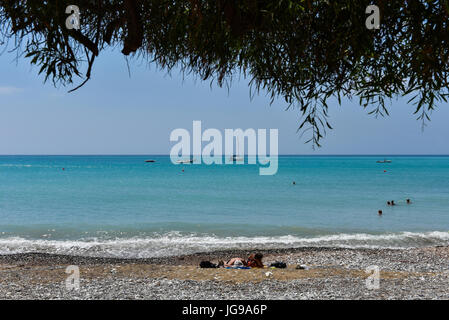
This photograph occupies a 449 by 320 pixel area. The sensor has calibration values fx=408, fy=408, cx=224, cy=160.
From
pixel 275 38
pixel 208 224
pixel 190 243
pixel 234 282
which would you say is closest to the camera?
pixel 275 38

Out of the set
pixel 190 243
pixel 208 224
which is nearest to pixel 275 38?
pixel 190 243

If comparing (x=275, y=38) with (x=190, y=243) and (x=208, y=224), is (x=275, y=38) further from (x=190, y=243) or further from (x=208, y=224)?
(x=208, y=224)

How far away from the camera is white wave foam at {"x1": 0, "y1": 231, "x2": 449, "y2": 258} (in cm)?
1611

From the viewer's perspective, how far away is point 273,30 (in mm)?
4707

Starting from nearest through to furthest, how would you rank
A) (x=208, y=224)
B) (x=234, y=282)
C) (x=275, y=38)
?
(x=275, y=38), (x=234, y=282), (x=208, y=224)

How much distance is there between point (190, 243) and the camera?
17.6 meters

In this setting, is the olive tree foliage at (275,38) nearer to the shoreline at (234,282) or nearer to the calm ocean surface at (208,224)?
the shoreline at (234,282)

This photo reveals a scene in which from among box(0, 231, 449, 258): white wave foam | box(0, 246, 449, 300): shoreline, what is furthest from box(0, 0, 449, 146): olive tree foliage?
box(0, 231, 449, 258): white wave foam

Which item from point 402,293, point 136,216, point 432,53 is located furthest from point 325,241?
point 432,53

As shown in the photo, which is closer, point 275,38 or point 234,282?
point 275,38

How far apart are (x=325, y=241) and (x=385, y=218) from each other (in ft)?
27.1

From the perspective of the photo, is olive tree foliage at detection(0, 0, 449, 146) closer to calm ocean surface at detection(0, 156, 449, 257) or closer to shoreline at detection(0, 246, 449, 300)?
shoreline at detection(0, 246, 449, 300)
